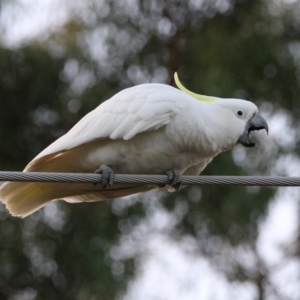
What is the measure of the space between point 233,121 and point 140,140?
1.24 ft

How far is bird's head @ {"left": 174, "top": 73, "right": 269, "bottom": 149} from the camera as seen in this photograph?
305 cm

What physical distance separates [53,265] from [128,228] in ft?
1.88

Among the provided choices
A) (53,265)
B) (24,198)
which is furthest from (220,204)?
(24,198)

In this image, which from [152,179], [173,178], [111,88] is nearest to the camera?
[152,179]

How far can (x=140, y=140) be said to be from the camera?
301cm

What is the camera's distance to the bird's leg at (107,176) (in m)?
2.92

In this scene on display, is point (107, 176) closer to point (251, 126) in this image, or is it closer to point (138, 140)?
point (138, 140)

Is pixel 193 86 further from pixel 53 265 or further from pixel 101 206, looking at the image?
pixel 53 265

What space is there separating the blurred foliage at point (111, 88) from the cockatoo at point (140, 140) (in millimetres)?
1802

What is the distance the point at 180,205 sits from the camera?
219 inches

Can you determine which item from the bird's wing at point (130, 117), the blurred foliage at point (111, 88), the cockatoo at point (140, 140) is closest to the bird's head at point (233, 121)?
the cockatoo at point (140, 140)

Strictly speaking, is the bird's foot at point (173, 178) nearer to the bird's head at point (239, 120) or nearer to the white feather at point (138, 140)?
the white feather at point (138, 140)

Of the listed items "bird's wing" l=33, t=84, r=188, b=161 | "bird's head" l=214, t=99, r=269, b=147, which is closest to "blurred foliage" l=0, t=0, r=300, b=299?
"bird's head" l=214, t=99, r=269, b=147

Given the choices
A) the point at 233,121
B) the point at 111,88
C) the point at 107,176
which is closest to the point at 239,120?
the point at 233,121
